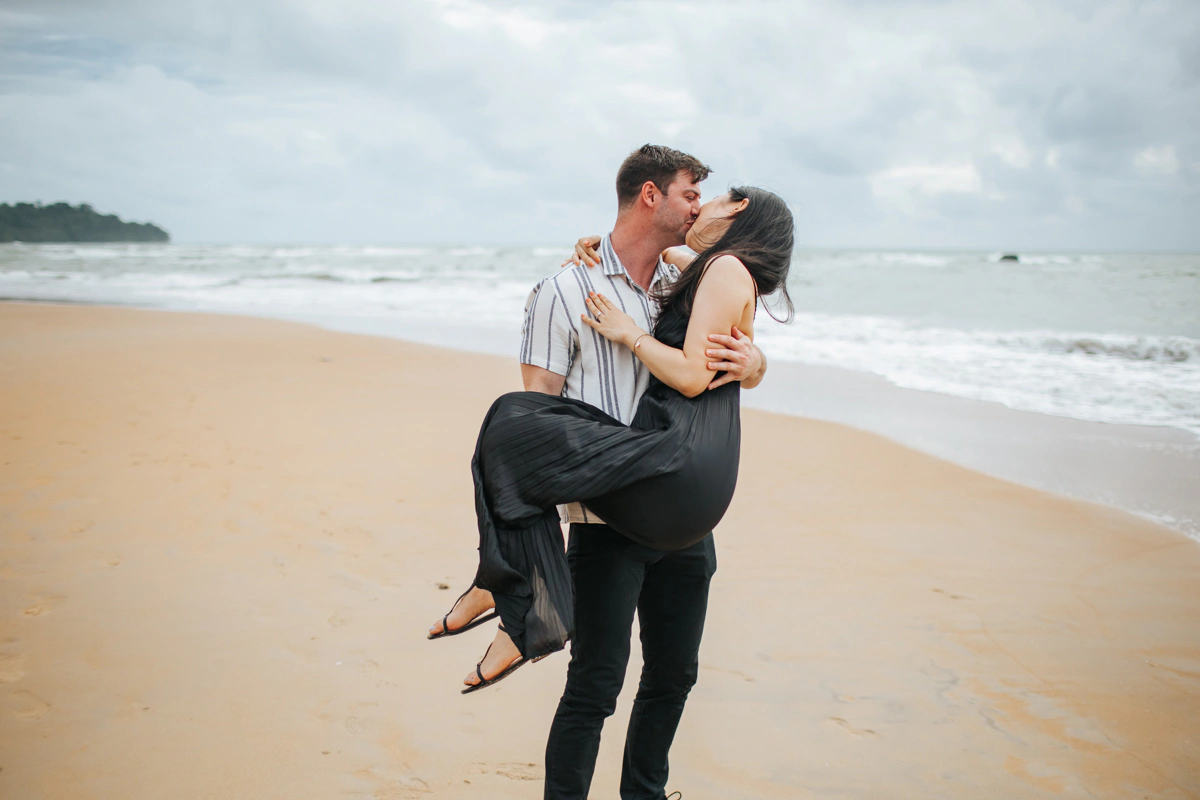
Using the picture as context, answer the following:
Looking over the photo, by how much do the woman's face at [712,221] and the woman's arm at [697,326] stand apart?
19 centimetres

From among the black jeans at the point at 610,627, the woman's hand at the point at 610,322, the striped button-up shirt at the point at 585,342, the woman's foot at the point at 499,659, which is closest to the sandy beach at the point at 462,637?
the black jeans at the point at 610,627

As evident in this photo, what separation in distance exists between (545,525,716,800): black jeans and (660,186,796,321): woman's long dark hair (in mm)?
725

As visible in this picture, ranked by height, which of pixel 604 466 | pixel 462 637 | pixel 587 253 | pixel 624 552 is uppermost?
pixel 587 253

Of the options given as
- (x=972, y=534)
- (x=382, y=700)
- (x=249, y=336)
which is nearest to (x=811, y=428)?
(x=972, y=534)

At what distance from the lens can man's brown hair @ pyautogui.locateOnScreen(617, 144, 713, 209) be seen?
7.22 feet

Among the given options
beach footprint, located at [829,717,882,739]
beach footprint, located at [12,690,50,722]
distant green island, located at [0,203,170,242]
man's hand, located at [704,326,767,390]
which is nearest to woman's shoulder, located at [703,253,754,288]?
man's hand, located at [704,326,767,390]

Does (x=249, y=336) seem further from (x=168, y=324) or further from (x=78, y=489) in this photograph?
(x=78, y=489)

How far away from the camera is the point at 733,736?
294 centimetres

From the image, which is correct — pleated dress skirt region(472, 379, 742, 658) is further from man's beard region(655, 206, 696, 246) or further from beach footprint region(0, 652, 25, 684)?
beach footprint region(0, 652, 25, 684)

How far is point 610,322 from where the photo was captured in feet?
6.83

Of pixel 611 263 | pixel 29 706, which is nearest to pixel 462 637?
pixel 29 706

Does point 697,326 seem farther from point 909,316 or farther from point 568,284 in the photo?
point 909,316

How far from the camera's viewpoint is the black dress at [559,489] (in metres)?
1.89

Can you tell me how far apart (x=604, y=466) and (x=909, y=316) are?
17.4m
